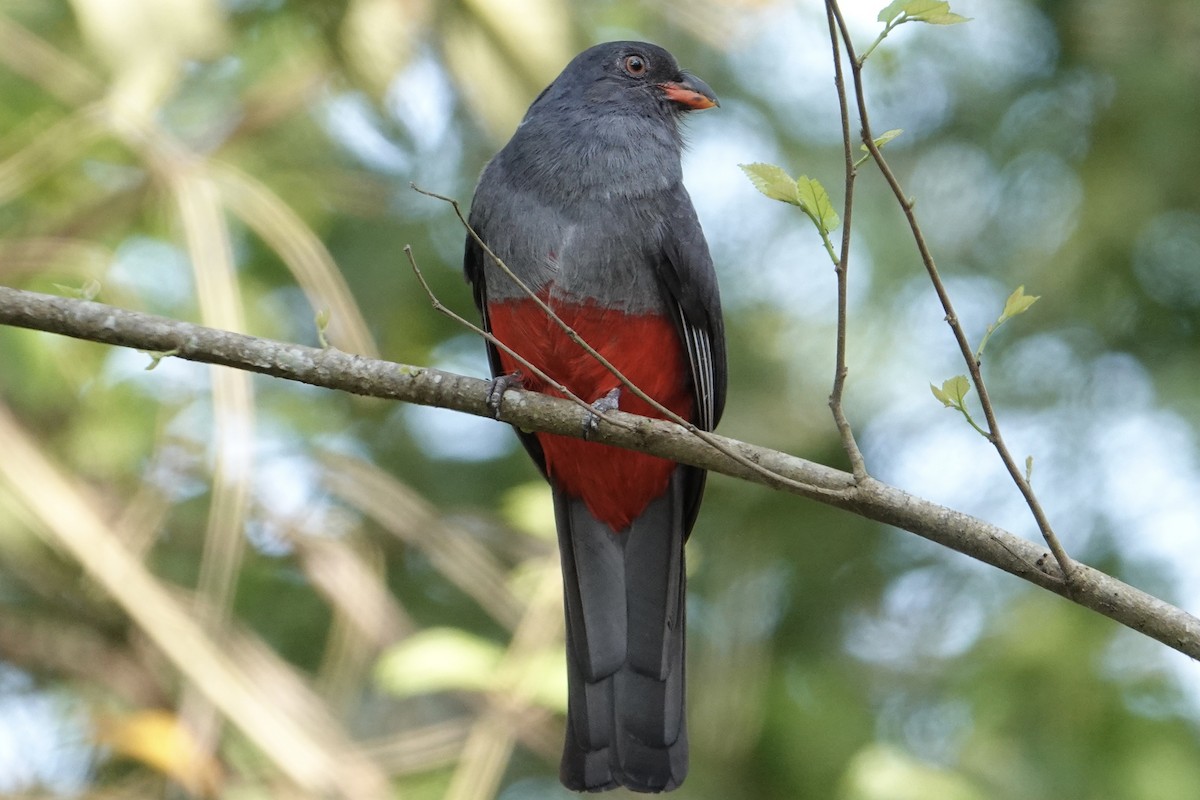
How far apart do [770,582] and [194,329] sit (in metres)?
3.58

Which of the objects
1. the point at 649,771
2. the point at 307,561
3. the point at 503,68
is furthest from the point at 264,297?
the point at 649,771

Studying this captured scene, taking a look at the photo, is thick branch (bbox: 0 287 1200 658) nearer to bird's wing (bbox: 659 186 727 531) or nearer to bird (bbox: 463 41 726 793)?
bird (bbox: 463 41 726 793)

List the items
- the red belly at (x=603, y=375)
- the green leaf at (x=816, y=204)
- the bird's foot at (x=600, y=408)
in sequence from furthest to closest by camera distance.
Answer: the red belly at (x=603, y=375)
the bird's foot at (x=600, y=408)
the green leaf at (x=816, y=204)

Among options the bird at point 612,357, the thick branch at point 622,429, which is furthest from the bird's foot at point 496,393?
the bird at point 612,357

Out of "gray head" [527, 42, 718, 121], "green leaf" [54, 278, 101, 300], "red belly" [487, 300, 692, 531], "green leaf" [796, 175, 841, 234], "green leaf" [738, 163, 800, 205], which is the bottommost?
"green leaf" [54, 278, 101, 300]

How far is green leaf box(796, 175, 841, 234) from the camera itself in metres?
2.55

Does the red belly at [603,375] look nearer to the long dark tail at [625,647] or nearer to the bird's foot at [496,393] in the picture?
the long dark tail at [625,647]

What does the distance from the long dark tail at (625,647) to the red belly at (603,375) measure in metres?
0.07

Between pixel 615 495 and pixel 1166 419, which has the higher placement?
pixel 1166 419

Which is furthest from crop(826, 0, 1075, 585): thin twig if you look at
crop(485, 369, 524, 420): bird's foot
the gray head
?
the gray head

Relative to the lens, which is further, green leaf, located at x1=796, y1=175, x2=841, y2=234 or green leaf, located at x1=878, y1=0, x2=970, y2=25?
green leaf, located at x1=796, y1=175, x2=841, y2=234

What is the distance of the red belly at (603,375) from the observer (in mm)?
3816

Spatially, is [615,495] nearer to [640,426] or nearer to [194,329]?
[640,426]

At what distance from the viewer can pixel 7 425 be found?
495cm
